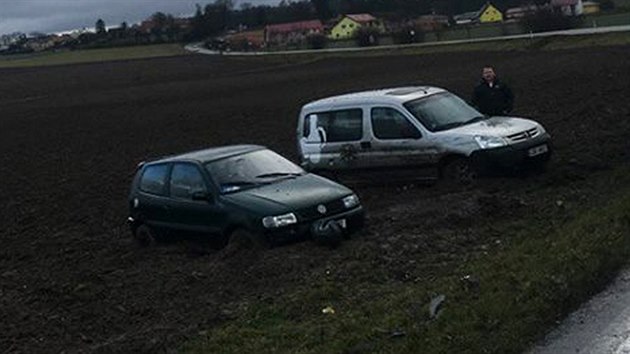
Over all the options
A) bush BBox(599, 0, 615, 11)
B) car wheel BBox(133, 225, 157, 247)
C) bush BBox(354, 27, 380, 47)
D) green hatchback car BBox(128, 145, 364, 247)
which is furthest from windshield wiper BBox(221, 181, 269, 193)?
bush BBox(599, 0, 615, 11)

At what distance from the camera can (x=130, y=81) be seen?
3063 inches

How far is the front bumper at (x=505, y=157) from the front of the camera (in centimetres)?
1425

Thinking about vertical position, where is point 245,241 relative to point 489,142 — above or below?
below

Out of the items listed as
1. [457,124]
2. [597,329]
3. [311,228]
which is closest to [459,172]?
[457,124]

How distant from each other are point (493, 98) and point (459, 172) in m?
2.58

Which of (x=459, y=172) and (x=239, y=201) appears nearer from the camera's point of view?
(x=239, y=201)

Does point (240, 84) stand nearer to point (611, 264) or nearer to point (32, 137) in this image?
point (32, 137)

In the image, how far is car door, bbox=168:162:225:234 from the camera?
40.6 feet

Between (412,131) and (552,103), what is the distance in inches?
449

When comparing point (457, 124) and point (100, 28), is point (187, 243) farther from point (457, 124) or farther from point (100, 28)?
point (100, 28)

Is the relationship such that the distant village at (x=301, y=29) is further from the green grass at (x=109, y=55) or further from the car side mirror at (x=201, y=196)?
the car side mirror at (x=201, y=196)

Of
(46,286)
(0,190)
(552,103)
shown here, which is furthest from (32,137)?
(46,286)

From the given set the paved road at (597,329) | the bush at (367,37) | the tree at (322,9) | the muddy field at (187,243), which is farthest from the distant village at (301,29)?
the paved road at (597,329)

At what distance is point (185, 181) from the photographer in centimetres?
1322
